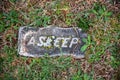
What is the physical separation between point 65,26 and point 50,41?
187mm

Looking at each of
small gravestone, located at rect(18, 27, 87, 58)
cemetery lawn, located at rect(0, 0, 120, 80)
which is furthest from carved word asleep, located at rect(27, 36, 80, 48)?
cemetery lawn, located at rect(0, 0, 120, 80)

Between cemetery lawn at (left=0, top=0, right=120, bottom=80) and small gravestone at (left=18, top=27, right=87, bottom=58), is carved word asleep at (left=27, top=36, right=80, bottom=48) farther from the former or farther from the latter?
cemetery lawn at (left=0, top=0, right=120, bottom=80)

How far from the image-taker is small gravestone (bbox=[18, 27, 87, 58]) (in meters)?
2.53

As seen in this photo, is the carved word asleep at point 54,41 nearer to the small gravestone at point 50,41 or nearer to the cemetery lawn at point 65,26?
the small gravestone at point 50,41

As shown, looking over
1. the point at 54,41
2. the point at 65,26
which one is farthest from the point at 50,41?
the point at 65,26

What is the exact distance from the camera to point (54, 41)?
254 centimetres

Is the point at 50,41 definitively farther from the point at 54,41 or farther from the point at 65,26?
the point at 65,26

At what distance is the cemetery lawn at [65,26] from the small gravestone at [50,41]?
0.04m

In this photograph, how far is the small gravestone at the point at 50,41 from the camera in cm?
253

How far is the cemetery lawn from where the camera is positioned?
2.53 meters

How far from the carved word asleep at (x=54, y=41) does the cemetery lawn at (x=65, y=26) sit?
10 cm

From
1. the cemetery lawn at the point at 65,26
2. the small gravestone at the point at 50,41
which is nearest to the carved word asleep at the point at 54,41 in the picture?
the small gravestone at the point at 50,41

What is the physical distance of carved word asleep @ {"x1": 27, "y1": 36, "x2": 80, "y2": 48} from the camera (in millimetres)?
2531

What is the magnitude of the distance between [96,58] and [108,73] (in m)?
0.17
